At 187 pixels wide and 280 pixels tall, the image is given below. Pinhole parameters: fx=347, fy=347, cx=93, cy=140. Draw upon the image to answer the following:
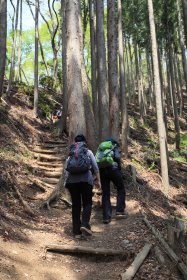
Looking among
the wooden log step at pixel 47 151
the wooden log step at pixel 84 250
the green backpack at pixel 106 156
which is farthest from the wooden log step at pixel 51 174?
the wooden log step at pixel 84 250

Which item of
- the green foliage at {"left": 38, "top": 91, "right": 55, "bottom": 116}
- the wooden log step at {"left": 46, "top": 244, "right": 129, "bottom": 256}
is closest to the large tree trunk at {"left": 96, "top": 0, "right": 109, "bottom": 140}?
the wooden log step at {"left": 46, "top": 244, "right": 129, "bottom": 256}

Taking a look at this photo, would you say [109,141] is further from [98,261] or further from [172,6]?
[172,6]

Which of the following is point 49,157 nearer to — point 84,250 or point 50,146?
point 50,146

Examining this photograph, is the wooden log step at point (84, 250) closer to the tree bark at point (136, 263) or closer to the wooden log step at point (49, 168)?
the tree bark at point (136, 263)

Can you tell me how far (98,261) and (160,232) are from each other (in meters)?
1.46

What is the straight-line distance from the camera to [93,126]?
10.2m

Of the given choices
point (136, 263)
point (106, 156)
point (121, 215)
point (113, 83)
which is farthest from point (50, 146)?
point (136, 263)

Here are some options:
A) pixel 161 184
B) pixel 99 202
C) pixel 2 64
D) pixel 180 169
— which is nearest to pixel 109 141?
pixel 99 202

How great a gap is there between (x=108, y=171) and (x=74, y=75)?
256cm

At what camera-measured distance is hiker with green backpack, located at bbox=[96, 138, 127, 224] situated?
716 cm

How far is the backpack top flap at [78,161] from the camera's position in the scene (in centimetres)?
600

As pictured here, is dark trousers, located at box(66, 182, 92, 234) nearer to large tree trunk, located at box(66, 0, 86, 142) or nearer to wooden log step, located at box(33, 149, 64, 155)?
large tree trunk, located at box(66, 0, 86, 142)

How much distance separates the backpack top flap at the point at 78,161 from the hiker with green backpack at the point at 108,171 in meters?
1.09

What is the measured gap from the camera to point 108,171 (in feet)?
23.9
